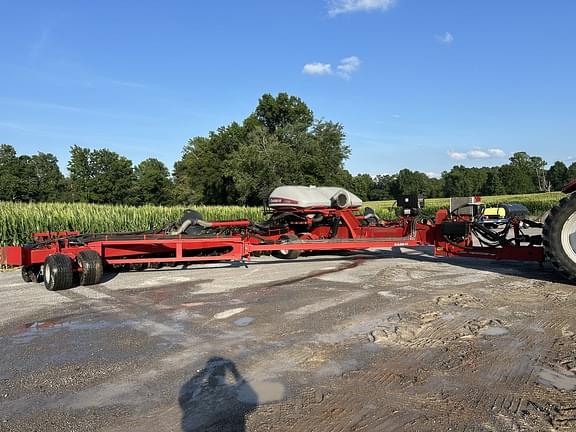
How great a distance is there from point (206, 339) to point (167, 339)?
0.46 m

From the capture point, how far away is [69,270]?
28.7 feet

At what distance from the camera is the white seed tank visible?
43.1 feet

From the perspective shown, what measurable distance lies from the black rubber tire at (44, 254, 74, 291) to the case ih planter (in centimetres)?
2

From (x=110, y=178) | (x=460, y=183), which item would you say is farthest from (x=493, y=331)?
(x=460, y=183)

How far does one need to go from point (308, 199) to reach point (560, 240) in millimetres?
6594

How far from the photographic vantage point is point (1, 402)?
154 inches

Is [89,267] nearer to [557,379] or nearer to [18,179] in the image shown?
[557,379]

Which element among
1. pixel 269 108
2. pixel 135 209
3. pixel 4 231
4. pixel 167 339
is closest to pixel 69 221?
pixel 4 231

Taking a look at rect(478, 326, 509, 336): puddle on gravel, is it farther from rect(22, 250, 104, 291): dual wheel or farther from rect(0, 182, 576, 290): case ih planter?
rect(22, 250, 104, 291): dual wheel

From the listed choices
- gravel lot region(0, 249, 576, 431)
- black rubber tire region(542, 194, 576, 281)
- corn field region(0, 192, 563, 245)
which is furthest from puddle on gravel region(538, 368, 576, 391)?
corn field region(0, 192, 563, 245)

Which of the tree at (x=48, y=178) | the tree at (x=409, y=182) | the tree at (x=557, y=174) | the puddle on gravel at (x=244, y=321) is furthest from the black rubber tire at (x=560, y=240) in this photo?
the tree at (x=557, y=174)

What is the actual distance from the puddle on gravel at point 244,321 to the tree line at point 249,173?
3395 cm

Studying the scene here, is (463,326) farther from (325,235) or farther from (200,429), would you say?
(325,235)

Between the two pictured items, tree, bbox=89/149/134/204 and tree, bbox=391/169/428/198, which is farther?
tree, bbox=391/169/428/198
